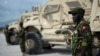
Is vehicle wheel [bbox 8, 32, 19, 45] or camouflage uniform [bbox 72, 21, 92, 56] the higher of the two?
camouflage uniform [bbox 72, 21, 92, 56]

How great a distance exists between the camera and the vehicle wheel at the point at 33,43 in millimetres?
12672

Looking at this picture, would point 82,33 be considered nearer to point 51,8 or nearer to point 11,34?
point 51,8

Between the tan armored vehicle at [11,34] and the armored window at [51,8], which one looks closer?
the armored window at [51,8]

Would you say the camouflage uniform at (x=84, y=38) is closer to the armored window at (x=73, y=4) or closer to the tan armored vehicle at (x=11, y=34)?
the armored window at (x=73, y=4)

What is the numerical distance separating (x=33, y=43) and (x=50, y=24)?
1021 millimetres

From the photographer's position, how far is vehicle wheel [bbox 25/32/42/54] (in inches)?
499

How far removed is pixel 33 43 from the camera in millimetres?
12727

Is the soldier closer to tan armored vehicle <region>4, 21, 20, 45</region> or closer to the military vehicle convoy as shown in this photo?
the military vehicle convoy

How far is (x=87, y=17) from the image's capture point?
1129 cm

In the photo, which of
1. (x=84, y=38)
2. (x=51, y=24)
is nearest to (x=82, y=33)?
(x=84, y=38)

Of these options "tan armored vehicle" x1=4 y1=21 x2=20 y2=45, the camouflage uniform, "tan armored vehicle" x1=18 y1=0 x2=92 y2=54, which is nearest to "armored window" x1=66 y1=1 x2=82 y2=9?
"tan armored vehicle" x1=18 y1=0 x2=92 y2=54

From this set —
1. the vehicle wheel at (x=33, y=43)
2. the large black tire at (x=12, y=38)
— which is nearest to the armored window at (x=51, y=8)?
the vehicle wheel at (x=33, y=43)

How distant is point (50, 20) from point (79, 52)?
7.37 m

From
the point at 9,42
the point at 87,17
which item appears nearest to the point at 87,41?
the point at 87,17
